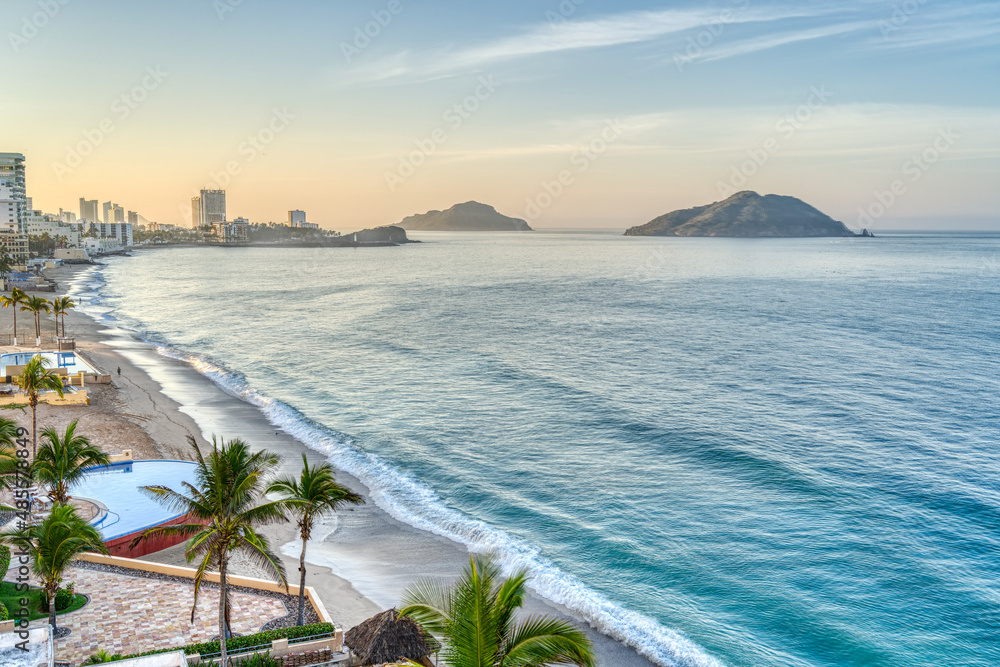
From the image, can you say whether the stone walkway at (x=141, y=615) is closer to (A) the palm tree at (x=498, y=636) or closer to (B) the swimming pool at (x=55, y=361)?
(A) the palm tree at (x=498, y=636)

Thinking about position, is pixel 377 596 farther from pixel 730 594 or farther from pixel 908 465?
pixel 908 465

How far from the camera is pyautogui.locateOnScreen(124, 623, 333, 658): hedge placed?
1628 cm

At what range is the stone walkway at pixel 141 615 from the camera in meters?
17.0

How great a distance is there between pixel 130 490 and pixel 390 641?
16.8m

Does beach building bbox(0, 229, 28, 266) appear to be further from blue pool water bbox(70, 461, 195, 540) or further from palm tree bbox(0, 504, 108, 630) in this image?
palm tree bbox(0, 504, 108, 630)

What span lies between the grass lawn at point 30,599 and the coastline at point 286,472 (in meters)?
4.51

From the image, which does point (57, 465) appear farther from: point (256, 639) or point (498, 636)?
point (498, 636)

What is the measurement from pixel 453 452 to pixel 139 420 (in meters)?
19.4

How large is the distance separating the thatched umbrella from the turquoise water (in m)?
6.74

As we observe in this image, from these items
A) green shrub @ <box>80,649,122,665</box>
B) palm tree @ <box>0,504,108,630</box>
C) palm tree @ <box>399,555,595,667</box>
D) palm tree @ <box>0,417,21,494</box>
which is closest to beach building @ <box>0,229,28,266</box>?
palm tree @ <box>0,417,21,494</box>

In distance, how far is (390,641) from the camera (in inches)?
637

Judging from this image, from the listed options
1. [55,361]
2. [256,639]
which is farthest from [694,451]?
[55,361]

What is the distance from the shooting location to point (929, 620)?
20.9 meters

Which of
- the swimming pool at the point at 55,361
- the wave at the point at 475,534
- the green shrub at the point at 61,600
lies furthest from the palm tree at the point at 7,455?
the swimming pool at the point at 55,361
